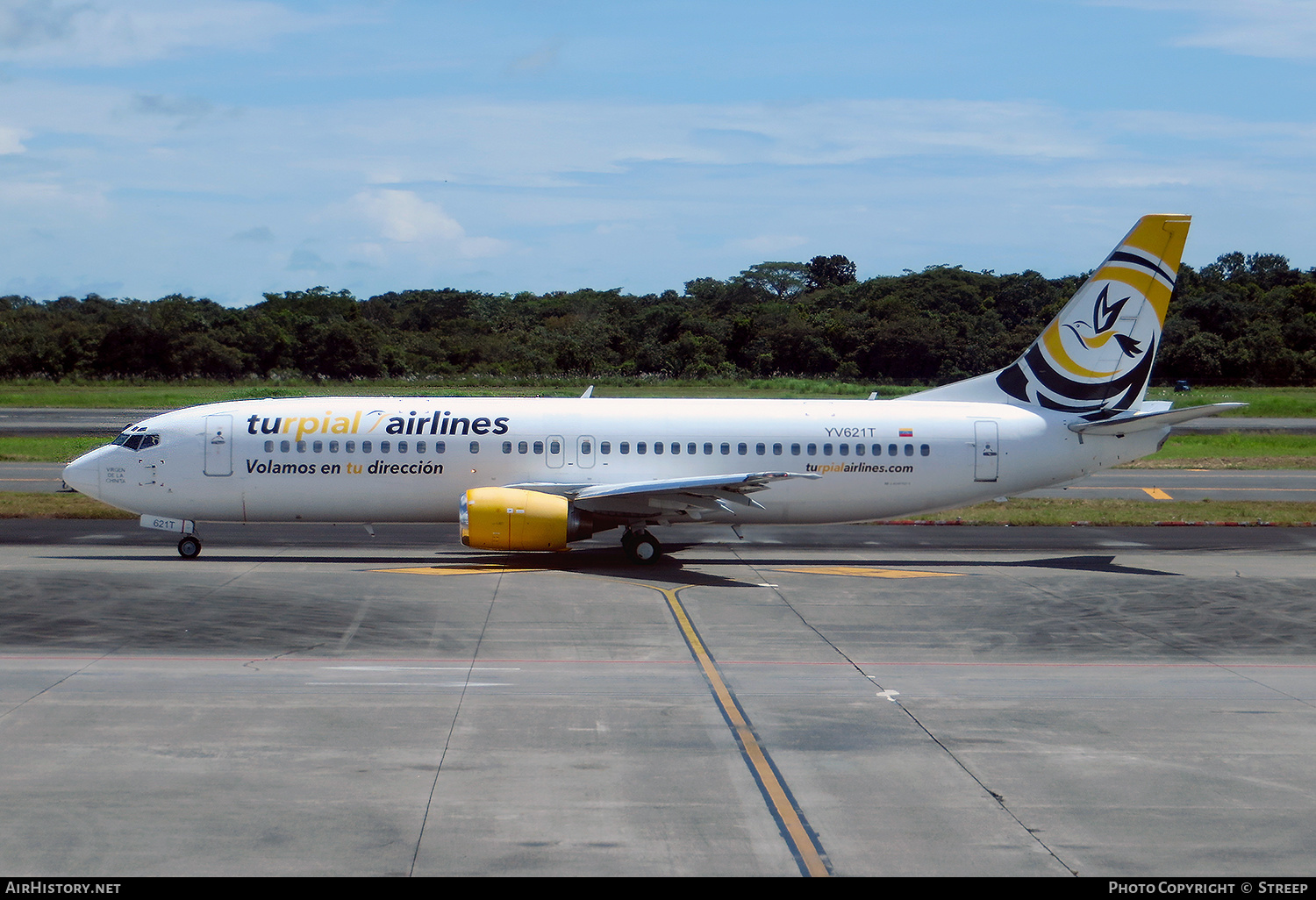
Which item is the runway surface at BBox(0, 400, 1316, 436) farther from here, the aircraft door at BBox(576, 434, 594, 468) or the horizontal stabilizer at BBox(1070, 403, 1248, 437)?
the aircraft door at BBox(576, 434, 594, 468)

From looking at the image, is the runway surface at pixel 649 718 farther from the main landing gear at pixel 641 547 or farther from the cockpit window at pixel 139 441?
the cockpit window at pixel 139 441

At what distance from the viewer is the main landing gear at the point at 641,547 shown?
26.7 m

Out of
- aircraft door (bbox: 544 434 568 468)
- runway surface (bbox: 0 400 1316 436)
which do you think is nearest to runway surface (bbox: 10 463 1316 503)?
Answer: runway surface (bbox: 0 400 1316 436)

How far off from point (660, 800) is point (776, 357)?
77012 mm

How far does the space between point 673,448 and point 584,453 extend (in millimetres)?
2139

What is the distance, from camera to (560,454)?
2738 cm

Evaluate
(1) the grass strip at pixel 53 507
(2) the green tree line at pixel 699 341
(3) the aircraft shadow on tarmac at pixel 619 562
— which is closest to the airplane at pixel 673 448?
(3) the aircraft shadow on tarmac at pixel 619 562

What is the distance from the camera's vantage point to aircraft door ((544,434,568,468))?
2734 centimetres

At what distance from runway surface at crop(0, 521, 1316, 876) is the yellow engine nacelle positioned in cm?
76

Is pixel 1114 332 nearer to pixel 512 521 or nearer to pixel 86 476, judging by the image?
pixel 512 521

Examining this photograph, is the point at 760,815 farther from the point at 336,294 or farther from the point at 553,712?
the point at 336,294

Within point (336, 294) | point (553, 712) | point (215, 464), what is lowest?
point (553, 712)

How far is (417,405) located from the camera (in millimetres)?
28078

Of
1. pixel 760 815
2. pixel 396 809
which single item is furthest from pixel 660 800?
pixel 396 809
